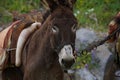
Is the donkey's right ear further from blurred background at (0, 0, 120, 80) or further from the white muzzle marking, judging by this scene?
blurred background at (0, 0, 120, 80)

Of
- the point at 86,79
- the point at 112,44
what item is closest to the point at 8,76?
the point at 112,44

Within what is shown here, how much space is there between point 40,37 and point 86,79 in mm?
2952

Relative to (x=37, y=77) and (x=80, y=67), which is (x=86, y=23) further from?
(x=37, y=77)

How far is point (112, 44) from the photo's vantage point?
21.8ft

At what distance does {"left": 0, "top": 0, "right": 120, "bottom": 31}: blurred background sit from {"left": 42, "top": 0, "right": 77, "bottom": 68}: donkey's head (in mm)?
4520

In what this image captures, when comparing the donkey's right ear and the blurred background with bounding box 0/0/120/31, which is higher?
the donkey's right ear

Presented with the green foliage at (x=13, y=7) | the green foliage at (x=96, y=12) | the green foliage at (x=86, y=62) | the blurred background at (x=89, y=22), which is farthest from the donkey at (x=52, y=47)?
the green foliage at (x=13, y=7)

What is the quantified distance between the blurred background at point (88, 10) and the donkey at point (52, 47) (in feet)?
13.6

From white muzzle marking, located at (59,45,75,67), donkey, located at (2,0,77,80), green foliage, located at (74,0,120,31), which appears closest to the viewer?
white muzzle marking, located at (59,45,75,67)

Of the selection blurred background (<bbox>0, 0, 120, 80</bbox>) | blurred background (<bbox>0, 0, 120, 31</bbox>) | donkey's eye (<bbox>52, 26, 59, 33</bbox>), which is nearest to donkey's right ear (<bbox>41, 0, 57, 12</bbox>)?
donkey's eye (<bbox>52, 26, 59, 33</bbox>)

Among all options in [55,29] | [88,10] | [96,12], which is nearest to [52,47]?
[55,29]

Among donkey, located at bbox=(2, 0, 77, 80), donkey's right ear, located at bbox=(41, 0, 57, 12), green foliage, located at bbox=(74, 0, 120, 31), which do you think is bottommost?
green foliage, located at bbox=(74, 0, 120, 31)

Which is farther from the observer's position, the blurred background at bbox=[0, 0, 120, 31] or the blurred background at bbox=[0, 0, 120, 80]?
the blurred background at bbox=[0, 0, 120, 31]

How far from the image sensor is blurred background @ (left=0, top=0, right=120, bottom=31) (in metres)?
10.0
